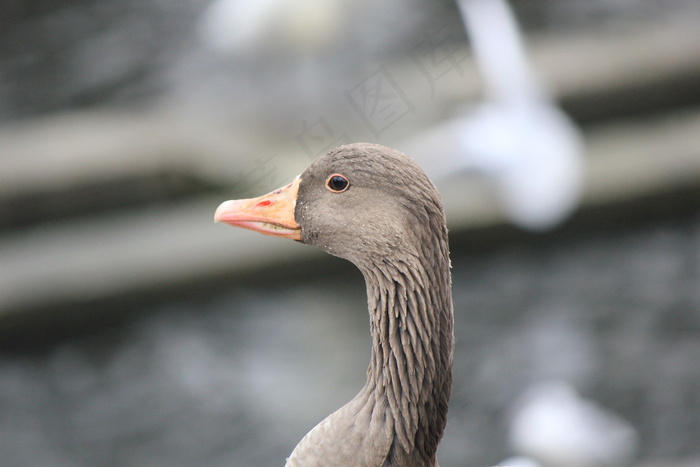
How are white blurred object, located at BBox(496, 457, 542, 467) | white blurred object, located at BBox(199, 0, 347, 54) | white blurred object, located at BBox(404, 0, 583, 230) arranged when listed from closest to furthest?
white blurred object, located at BBox(496, 457, 542, 467)
white blurred object, located at BBox(404, 0, 583, 230)
white blurred object, located at BBox(199, 0, 347, 54)

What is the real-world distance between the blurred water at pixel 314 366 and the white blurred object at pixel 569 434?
0.56 ft

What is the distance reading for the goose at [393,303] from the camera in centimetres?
211

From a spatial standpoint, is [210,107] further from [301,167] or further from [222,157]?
[301,167]

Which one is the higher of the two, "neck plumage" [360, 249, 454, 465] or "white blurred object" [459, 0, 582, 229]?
"white blurred object" [459, 0, 582, 229]

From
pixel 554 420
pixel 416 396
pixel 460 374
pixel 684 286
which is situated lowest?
pixel 416 396

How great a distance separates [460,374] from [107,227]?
8.91 ft

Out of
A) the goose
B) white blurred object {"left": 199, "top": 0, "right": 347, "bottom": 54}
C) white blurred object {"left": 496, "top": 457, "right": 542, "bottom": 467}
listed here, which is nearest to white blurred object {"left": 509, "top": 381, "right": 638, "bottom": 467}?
white blurred object {"left": 496, "top": 457, "right": 542, "bottom": 467}

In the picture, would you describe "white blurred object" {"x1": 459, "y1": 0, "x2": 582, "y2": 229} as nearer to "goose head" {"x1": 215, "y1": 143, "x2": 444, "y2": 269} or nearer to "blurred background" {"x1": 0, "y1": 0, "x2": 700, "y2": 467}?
"blurred background" {"x1": 0, "y1": 0, "x2": 700, "y2": 467}

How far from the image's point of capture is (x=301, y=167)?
5.78 meters

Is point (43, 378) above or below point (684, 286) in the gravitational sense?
below

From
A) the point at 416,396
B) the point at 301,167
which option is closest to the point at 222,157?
the point at 301,167

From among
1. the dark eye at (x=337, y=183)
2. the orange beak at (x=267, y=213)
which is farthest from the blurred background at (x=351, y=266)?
the dark eye at (x=337, y=183)

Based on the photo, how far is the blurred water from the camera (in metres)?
5.42

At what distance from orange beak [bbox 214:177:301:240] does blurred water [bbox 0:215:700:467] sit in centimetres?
333
